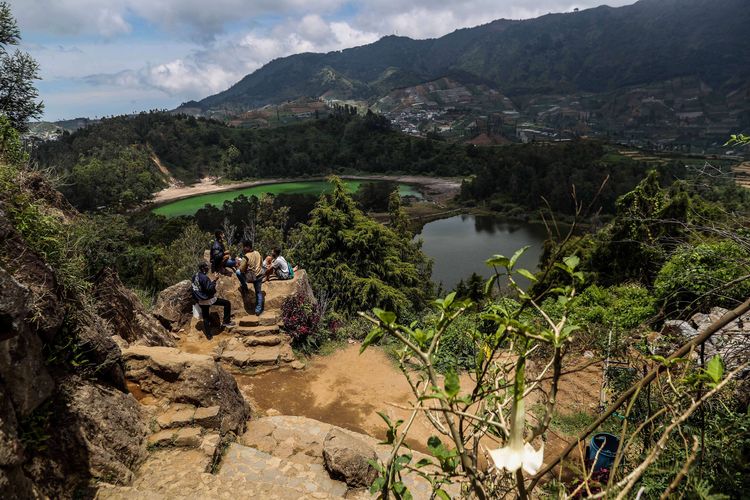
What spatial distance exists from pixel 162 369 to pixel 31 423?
2205 mm

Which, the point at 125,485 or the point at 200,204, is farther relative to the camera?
the point at 200,204

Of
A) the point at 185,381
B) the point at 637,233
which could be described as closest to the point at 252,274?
the point at 185,381

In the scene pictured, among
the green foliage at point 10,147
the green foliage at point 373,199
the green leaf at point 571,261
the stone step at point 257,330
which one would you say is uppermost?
the green foliage at point 10,147

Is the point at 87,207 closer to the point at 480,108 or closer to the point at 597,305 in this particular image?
the point at 597,305

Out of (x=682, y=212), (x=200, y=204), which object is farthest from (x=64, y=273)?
(x=200, y=204)

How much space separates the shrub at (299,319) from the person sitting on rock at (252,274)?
566 millimetres

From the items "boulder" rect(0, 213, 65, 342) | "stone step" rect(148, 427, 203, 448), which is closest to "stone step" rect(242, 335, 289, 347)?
"stone step" rect(148, 427, 203, 448)

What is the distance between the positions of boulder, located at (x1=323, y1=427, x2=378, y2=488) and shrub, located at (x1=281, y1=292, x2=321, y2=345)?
13.5ft

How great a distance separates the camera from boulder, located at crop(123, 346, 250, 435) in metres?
5.77

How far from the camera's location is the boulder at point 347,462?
523 centimetres

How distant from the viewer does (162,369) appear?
19.4 feet

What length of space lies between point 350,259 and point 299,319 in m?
3.91

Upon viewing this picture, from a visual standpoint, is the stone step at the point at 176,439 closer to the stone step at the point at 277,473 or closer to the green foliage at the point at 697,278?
the stone step at the point at 277,473

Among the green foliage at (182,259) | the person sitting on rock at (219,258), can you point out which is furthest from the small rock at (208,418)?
the green foliage at (182,259)
